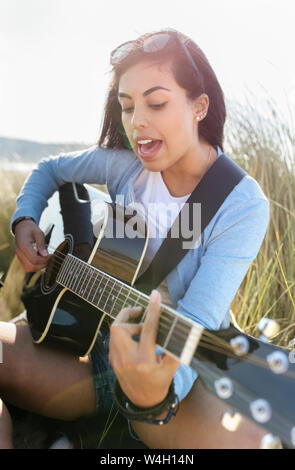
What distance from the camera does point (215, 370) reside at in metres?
1.32

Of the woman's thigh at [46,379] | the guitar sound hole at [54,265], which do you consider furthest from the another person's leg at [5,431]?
the guitar sound hole at [54,265]

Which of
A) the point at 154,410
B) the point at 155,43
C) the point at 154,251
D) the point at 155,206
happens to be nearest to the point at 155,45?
the point at 155,43

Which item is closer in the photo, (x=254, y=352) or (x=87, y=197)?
(x=254, y=352)

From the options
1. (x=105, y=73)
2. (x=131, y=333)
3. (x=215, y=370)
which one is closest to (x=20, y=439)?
(x=131, y=333)

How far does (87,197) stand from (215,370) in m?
1.27

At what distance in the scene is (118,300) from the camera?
5.23 ft

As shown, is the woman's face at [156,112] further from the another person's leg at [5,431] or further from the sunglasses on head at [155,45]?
the another person's leg at [5,431]

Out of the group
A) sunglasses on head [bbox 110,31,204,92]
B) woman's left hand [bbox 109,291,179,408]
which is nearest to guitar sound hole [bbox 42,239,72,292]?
woman's left hand [bbox 109,291,179,408]

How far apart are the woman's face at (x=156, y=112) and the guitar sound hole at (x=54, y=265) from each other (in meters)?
0.60

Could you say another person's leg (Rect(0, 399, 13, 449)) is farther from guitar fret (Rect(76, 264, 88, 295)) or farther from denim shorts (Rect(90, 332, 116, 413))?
guitar fret (Rect(76, 264, 88, 295))
